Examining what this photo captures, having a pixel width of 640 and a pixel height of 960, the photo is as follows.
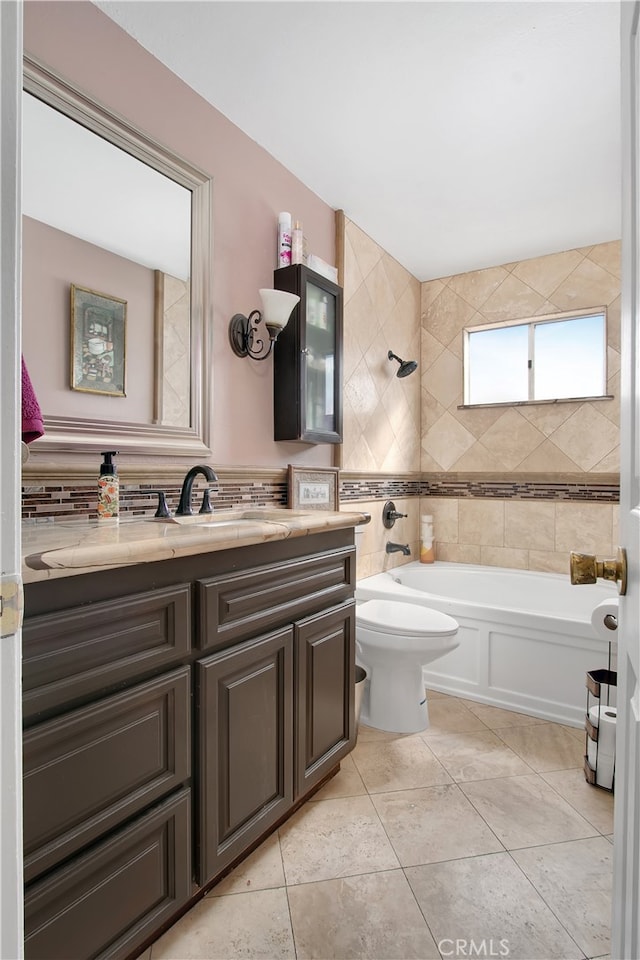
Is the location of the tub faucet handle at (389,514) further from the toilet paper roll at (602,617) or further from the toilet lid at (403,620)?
the toilet paper roll at (602,617)

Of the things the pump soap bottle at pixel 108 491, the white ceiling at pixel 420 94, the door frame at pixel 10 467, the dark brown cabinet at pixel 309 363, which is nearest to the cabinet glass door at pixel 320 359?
the dark brown cabinet at pixel 309 363

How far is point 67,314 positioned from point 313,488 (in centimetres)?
130

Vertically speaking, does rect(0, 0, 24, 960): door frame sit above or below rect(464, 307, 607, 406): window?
below

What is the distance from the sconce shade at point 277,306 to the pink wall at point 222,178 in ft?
0.40

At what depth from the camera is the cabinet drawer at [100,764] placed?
33.9 inches

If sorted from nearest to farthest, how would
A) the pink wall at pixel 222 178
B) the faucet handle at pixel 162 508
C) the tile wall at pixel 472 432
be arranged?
the pink wall at pixel 222 178
the faucet handle at pixel 162 508
the tile wall at pixel 472 432

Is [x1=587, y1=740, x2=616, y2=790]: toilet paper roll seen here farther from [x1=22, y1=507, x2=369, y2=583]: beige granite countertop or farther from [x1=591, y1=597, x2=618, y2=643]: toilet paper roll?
[x1=22, y1=507, x2=369, y2=583]: beige granite countertop

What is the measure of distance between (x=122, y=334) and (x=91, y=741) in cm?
116

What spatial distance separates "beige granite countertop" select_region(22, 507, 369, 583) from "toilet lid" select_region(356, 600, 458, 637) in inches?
25.2

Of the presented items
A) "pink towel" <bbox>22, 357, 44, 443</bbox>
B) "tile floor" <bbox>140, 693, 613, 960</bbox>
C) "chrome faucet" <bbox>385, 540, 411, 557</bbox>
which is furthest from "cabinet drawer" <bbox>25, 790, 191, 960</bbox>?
"chrome faucet" <bbox>385, 540, 411, 557</bbox>

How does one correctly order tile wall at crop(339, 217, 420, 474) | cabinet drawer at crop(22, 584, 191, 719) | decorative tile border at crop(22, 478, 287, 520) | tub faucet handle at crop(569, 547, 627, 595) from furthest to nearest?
1. tile wall at crop(339, 217, 420, 474)
2. decorative tile border at crop(22, 478, 287, 520)
3. cabinet drawer at crop(22, 584, 191, 719)
4. tub faucet handle at crop(569, 547, 627, 595)

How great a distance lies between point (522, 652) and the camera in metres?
2.38

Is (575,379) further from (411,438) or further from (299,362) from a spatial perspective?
(299,362)

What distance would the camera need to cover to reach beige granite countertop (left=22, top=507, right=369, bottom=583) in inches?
34.0
